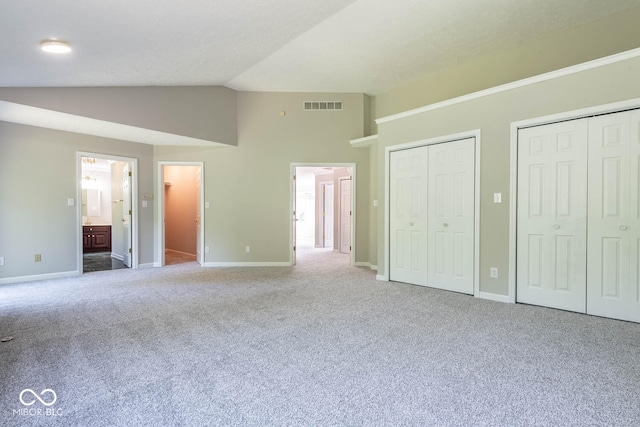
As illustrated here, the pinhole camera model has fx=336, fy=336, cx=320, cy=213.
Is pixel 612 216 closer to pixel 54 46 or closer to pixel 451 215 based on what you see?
Answer: pixel 451 215

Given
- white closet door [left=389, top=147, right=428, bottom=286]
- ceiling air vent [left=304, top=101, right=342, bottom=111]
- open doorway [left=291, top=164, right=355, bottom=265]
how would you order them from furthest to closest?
open doorway [left=291, top=164, right=355, bottom=265] < ceiling air vent [left=304, top=101, right=342, bottom=111] < white closet door [left=389, top=147, right=428, bottom=286]

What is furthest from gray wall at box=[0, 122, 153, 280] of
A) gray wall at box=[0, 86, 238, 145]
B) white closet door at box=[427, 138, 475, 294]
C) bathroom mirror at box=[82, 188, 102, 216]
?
white closet door at box=[427, 138, 475, 294]

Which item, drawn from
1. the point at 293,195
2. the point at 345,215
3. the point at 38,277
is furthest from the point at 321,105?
the point at 38,277

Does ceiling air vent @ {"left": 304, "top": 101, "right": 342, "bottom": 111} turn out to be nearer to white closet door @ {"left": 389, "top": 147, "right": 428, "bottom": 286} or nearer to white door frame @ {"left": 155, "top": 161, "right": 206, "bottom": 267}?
white closet door @ {"left": 389, "top": 147, "right": 428, "bottom": 286}

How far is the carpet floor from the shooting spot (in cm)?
175

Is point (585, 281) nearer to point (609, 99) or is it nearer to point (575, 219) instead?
point (575, 219)

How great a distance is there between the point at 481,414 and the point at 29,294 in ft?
16.8

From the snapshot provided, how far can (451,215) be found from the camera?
14.6 feet

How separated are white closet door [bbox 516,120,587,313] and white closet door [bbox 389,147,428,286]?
122 centimetres

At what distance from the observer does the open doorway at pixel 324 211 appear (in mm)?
6617

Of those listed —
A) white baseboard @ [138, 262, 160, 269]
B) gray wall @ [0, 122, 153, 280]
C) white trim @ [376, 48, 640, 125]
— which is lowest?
white baseboard @ [138, 262, 160, 269]

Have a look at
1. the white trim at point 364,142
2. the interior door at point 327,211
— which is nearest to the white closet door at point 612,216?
the white trim at point 364,142

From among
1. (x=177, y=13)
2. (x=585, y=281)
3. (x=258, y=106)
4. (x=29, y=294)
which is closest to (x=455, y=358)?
(x=585, y=281)

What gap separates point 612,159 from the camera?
10.7 ft
